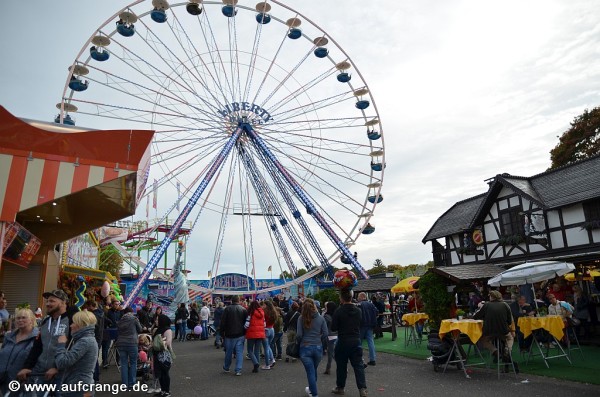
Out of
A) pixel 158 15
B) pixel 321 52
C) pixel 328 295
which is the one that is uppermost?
pixel 321 52

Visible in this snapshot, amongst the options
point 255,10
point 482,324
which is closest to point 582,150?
point 255,10

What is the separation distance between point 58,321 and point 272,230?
58.2ft

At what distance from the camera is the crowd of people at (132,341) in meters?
4.07

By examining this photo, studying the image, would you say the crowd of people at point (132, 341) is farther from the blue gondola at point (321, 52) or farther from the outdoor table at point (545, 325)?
the blue gondola at point (321, 52)

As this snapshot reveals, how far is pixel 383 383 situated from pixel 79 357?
5411 mm

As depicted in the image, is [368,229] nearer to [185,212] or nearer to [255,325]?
[185,212]

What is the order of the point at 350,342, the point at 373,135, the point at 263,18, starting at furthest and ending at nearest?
the point at 373,135 → the point at 263,18 → the point at 350,342

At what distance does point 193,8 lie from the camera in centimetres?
1664

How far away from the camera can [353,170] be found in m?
20.2

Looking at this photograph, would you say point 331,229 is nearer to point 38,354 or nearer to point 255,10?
point 255,10

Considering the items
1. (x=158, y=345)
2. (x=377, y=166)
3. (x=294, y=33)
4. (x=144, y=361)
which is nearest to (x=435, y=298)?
(x=144, y=361)

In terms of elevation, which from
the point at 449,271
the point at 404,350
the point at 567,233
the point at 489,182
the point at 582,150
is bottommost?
the point at 404,350

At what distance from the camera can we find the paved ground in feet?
22.5

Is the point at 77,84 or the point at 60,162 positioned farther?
the point at 77,84
